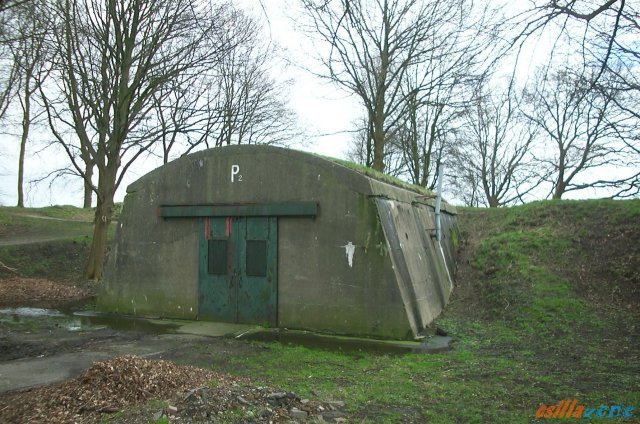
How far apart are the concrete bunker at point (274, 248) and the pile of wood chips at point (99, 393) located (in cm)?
441

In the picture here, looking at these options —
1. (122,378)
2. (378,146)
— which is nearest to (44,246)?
(378,146)

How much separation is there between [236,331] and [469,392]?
5.13 metres

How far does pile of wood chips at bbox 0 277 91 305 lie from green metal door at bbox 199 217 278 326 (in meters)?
6.31

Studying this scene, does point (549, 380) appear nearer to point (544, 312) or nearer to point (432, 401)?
point (432, 401)

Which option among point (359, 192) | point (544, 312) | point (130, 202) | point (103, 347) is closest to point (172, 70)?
point (130, 202)

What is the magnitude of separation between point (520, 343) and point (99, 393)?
6.85 meters

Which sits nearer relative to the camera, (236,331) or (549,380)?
(549,380)

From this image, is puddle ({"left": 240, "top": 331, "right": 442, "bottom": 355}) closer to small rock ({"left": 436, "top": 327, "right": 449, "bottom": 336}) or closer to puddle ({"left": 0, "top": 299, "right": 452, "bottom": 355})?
puddle ({"left": 0, "top": 299, "right": 452, "bottom": 355})

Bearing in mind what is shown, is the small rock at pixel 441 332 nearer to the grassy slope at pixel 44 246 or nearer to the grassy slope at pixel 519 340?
the grassy slope at pixel 519 340

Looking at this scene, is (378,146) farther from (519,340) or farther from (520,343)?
(520,343)

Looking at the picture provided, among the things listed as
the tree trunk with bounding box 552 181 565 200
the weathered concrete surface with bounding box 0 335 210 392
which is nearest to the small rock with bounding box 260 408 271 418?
the weathered concrete surface with bounding box 0 335 210 392

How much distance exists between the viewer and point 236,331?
384 inches

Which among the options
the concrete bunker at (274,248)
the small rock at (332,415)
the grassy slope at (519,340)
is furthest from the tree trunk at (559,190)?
the small rock at (332,415)

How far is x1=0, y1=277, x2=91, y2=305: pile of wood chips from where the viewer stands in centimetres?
1411
